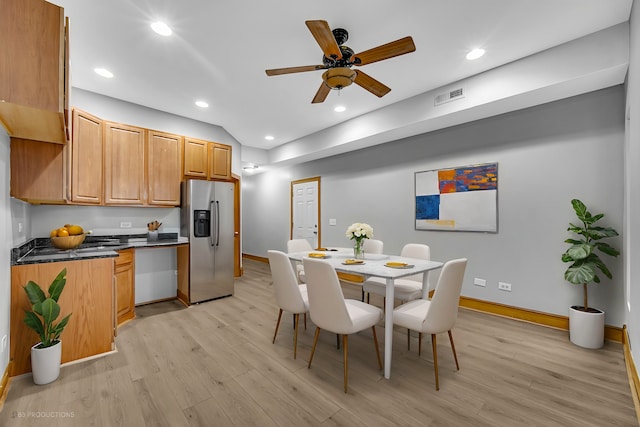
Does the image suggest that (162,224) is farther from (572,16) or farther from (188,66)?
(572,16)

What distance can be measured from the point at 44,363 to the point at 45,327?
25cm

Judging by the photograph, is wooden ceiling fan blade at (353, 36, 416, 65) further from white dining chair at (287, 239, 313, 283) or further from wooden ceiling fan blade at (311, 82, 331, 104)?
white dining chair at (287, 239, 313, 283)

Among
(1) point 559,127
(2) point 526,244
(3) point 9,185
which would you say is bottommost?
(2) point 526,244

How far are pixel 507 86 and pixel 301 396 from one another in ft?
11.2

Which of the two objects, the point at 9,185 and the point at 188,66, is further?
the point at 188,66

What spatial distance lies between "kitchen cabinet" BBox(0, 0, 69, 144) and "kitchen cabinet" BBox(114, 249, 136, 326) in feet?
6.18

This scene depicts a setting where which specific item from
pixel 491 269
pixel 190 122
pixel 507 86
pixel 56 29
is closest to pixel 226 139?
pixel 190 122

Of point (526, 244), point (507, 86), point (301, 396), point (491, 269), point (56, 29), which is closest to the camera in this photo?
point (56, 29)

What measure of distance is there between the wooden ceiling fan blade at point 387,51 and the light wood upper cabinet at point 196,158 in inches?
120

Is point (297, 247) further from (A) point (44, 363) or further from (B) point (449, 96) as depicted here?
(B) point (449, 96)

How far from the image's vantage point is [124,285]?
126 inches

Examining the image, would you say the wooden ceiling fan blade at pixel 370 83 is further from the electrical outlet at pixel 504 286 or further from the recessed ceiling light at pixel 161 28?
the electrical outlet at pixel 504 286

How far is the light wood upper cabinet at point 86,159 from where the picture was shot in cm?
299

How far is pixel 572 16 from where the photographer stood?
7.10 ft
